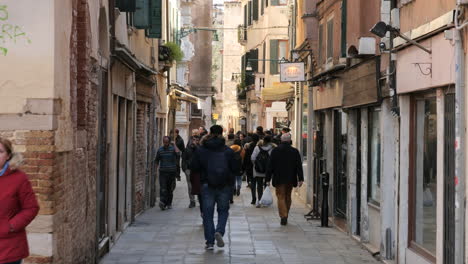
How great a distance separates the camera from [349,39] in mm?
15562

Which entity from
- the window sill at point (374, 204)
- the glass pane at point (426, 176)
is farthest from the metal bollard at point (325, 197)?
the glass pane at point (426, 176)

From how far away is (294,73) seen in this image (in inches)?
903

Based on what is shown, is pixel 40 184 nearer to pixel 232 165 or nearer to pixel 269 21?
pixel 232 165

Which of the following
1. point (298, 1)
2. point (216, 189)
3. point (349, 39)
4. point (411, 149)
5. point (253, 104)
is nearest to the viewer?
point (411, 149)

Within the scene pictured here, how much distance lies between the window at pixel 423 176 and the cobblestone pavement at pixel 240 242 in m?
1.68

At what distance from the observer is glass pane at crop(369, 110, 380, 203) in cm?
1419

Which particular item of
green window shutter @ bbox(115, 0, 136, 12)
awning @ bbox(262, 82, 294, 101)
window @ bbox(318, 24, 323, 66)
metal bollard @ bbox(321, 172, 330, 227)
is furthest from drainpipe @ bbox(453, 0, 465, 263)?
awning @ bbox(262, 82, 294, 101)

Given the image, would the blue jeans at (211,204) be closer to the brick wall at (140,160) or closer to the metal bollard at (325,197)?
the metal bollard at (325,197)

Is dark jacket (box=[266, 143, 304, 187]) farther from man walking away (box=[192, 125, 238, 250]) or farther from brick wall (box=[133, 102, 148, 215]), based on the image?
man walking away (box=[192, 125, 238, 250])

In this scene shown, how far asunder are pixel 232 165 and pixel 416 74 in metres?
A: 3.72

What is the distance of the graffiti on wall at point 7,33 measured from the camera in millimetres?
8320

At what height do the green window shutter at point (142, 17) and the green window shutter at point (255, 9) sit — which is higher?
the green window shutter at point (255, 9)

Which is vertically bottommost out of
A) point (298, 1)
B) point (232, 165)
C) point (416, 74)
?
point (232, 165)

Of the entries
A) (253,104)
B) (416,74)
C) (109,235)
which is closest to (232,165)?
(109,235)
